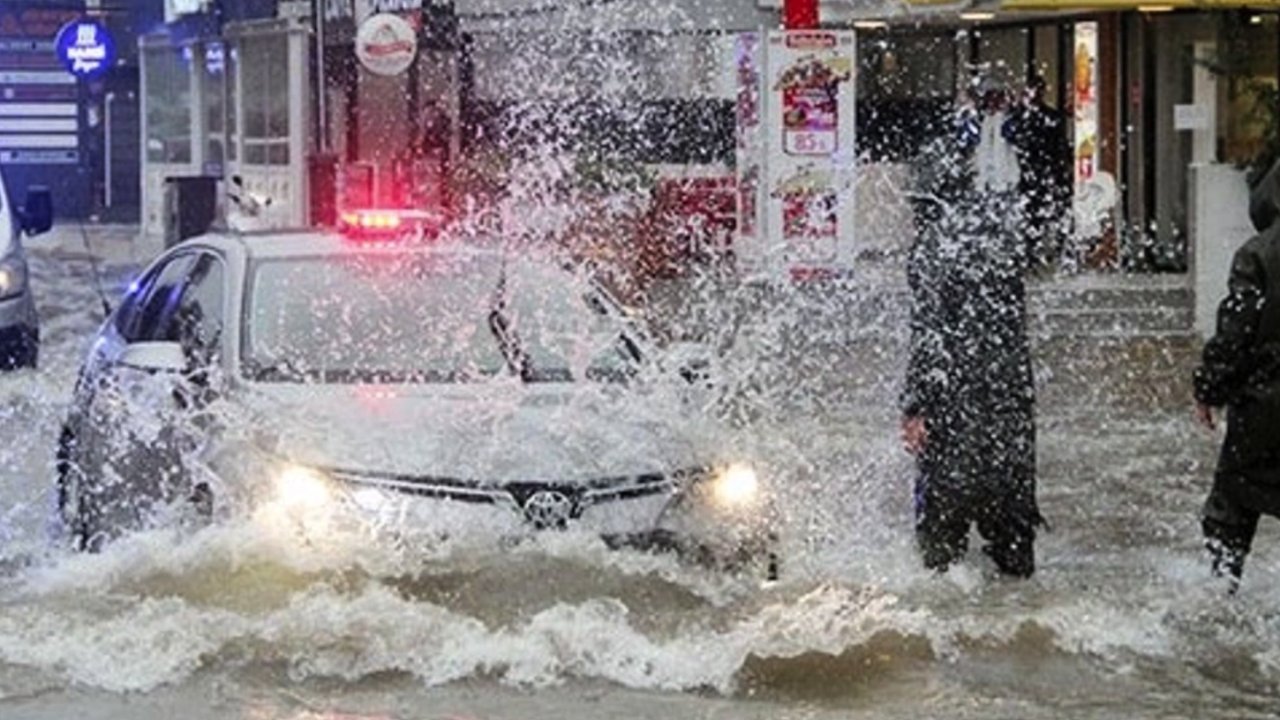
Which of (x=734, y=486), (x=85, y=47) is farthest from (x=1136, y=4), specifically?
(x=85, y=47)

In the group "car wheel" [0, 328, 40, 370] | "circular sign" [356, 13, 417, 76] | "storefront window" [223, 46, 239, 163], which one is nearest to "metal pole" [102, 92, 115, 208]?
"storefront window" [223, 46, 239, 163]

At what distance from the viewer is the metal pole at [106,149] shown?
141 ft

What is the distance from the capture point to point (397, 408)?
8.31 metres

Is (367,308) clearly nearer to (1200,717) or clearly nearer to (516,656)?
(516,656)

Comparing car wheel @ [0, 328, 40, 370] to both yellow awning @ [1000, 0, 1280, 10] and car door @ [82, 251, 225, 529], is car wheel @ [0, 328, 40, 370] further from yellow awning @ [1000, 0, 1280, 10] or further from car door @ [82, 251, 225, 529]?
yellow awning @ [1000, 0, 1280, 10]

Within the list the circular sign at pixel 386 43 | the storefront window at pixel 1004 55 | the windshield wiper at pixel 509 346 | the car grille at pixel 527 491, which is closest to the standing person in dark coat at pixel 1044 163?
the storefront window at pixel 1004 55

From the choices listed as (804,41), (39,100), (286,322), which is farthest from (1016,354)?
(39,100)

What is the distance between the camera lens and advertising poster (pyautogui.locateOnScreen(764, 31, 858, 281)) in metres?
18.2

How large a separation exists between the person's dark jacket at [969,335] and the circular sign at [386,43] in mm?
15322

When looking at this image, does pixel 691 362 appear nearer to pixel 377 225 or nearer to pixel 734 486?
pixel 734 486

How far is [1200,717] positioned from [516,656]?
6.94 ft

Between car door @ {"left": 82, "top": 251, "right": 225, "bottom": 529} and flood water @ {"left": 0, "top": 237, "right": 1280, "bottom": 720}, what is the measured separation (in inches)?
Answer: 11.2

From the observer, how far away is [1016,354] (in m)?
9.10

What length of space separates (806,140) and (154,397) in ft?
33.4
